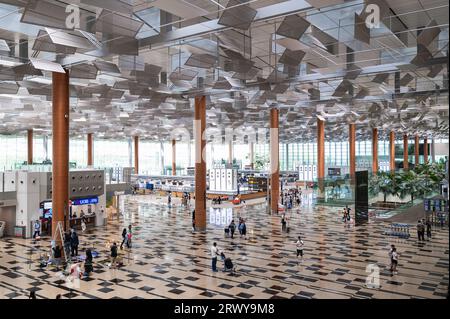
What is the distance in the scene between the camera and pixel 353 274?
1489 cm

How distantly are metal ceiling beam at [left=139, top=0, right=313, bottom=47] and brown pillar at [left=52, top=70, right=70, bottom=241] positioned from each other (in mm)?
5800

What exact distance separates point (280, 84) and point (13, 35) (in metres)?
11.7

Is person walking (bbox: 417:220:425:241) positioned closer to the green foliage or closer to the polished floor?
the polished floor

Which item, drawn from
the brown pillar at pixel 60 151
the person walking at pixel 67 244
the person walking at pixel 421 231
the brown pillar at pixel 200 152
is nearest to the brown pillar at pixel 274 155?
the brown pillar at pixel 200 152

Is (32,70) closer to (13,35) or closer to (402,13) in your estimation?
(13,35)

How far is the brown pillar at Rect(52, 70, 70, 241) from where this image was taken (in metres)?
17.8

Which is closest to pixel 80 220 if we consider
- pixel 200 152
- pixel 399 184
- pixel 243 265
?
pixel 200 152

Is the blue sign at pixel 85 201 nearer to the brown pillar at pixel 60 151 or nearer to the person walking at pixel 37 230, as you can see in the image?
the person walking at pixel 37 230

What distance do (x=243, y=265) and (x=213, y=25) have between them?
9438 mm

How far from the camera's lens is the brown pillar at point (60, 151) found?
1778cm

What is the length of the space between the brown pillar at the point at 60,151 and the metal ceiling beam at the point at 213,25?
580 cm

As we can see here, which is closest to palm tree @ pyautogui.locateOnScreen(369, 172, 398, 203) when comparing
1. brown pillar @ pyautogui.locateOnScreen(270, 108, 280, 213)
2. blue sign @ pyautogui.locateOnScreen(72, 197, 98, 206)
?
brown pillar @ pyautogui.locateOnScreen(270, 108, 280, 213)

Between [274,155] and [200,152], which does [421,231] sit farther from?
[274,155]

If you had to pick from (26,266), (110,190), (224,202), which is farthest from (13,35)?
(224,202)
